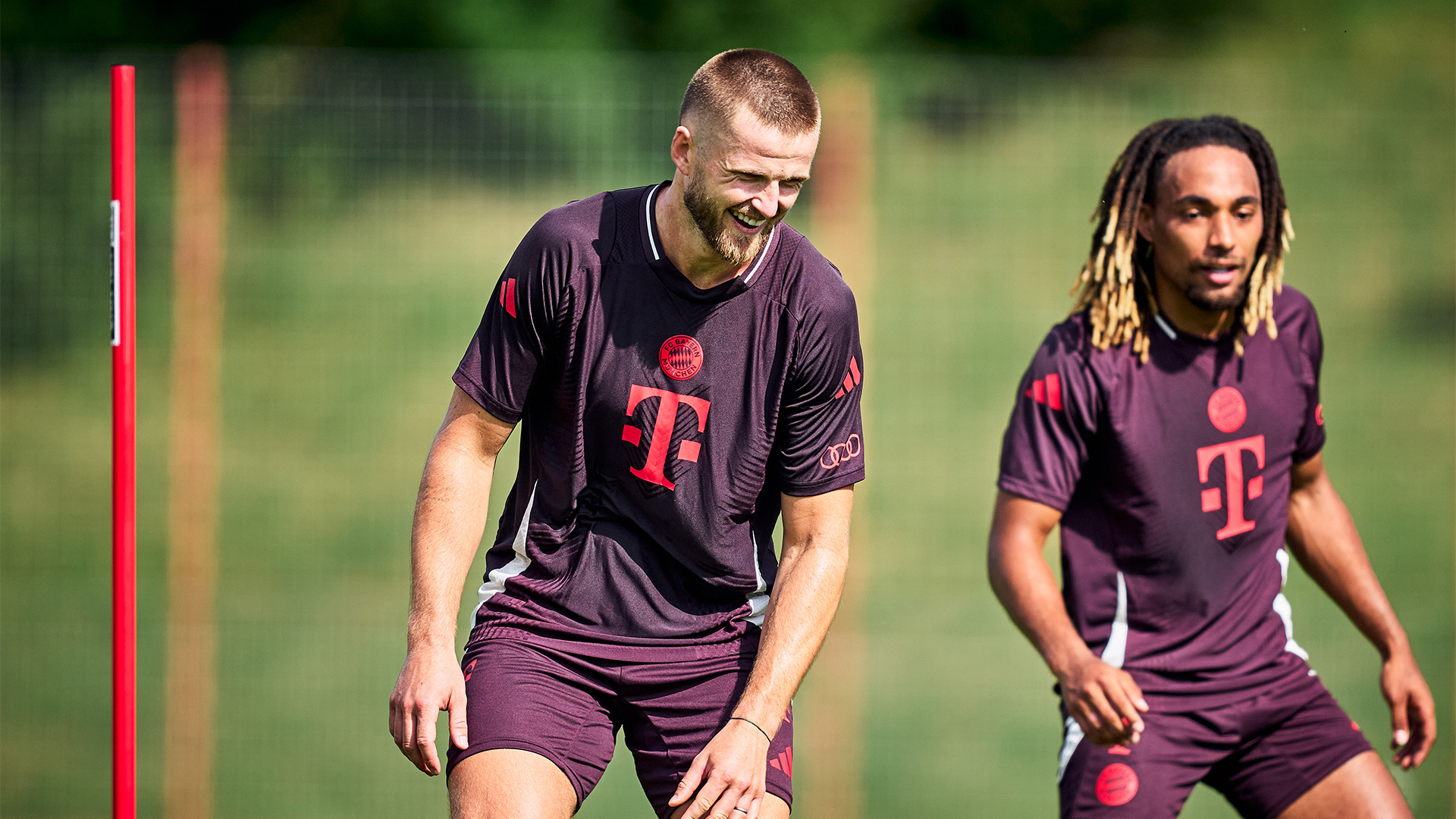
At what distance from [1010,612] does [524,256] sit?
1474 millimetres

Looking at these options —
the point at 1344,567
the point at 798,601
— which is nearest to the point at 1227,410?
the point at 1344,567

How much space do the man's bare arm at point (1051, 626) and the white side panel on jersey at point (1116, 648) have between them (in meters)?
0.08

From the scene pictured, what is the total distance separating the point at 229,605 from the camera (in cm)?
570

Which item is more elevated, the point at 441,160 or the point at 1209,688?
the point at 441,160

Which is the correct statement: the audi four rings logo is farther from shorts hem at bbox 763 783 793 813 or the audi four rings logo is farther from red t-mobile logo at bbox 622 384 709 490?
shorts hem at bbox 763 783 793 813

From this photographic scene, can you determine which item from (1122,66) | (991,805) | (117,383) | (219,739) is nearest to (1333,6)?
(1122,66)

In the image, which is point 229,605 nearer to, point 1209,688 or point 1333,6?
point 1209,688

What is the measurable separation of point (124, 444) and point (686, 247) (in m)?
1.28

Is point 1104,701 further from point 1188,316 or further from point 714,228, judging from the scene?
point 714,228

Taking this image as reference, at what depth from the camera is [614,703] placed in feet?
10.0

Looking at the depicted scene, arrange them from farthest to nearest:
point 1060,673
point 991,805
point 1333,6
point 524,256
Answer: point 1333,6 → point 991,805 → point 1060,673 → point 524,256

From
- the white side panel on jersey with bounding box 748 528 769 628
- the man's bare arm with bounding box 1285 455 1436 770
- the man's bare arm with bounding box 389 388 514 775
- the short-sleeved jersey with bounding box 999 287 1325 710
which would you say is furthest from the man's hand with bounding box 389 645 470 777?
the man's bare arm with bounding box 1285 455 1436 770

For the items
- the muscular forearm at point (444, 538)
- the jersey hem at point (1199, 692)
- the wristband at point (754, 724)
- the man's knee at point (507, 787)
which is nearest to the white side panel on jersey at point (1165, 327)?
the jersey hem at point (1199, 692)

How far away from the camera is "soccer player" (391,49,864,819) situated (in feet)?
9.58
